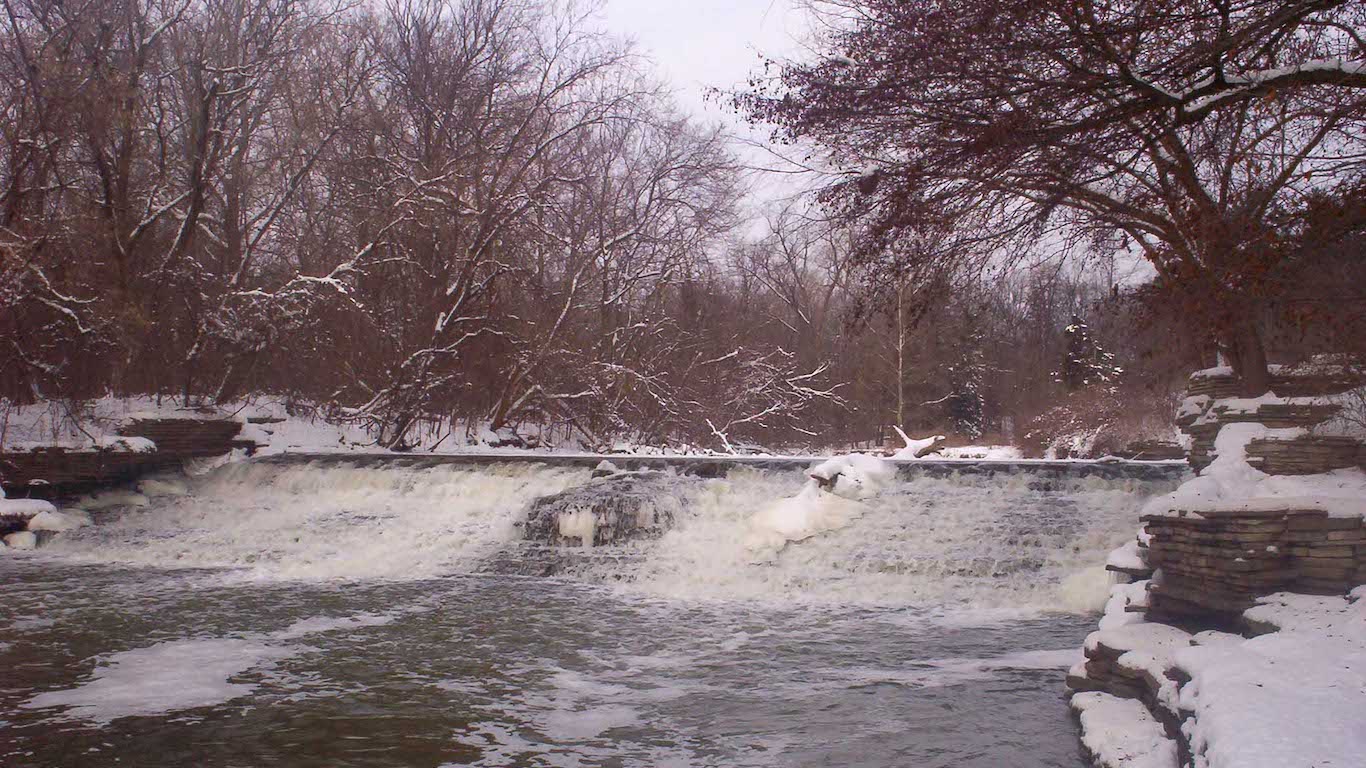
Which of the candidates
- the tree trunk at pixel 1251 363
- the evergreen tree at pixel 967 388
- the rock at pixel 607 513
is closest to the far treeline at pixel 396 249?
the tree trunk at pixel 1251 363

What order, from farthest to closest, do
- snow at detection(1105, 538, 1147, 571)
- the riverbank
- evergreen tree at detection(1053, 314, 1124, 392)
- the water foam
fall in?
evergreen tree at detection(1053, 314, 1124, 392) → the water foam → snow at detection(1105, 538, 1147, 571) → the riverbank

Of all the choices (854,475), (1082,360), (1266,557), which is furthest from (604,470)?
(1082,360)

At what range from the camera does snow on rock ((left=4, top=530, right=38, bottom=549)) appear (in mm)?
13578

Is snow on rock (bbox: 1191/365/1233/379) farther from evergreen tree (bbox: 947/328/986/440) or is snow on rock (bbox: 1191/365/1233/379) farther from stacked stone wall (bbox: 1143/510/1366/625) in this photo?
evergreen tree (bbox: 947/328/986/440)

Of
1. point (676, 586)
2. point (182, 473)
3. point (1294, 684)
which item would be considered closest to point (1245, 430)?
point (1294, 684)

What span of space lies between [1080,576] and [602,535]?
16.6ft

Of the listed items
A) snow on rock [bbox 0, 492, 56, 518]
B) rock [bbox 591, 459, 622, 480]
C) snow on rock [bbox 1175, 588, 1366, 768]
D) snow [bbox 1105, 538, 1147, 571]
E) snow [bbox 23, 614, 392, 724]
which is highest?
rock [bbox 591, 459, 622, 480]

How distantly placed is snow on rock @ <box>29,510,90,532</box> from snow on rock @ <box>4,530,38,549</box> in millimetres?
161

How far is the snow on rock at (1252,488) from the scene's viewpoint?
20.0 feet

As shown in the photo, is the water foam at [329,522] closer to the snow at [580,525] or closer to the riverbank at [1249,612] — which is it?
the snow at [580,525]

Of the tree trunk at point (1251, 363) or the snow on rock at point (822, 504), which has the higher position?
the tree trunk at point (1251, 363)

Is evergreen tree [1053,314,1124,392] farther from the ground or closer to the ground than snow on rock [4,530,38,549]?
farther from the ground

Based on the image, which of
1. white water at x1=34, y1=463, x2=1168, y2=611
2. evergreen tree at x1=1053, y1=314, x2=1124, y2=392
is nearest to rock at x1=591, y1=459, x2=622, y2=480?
white water at x1=34, y1=463, x2=1168, y2=611

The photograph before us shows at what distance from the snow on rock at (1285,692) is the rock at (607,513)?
739 centimetres
